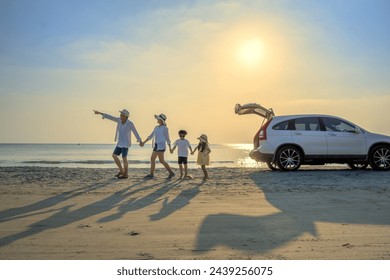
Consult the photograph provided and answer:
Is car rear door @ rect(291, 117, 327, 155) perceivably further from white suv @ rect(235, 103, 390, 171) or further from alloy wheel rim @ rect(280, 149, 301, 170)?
alloy wheel rim @ rect(280, 149, 301, 170)

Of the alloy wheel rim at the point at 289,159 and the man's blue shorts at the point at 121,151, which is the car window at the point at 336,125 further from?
the man's blue shorts at the point at 121,151

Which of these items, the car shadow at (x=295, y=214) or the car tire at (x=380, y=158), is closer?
the car shadow at (x=295, y=214)

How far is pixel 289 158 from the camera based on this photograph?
1233 centimetres

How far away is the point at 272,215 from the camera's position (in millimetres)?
5906

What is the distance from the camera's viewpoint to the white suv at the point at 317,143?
12.3m

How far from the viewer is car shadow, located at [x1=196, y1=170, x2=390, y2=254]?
4.51m

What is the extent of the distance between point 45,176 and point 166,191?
4.22 m

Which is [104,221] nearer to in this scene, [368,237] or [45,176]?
[368,237]

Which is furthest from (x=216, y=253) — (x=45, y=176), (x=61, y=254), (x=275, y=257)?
(x=45, y=176)

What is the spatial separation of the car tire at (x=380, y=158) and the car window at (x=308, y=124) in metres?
1.83

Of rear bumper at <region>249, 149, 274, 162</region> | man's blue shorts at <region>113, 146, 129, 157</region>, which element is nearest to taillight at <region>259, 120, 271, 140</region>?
rear bumper at <region>249, 149, 274, 162</region>

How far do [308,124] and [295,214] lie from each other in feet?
23.2

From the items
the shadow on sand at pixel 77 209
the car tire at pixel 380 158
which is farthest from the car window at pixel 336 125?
the shadow on sand at pixel 77 209

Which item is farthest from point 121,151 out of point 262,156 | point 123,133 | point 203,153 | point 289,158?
point 289,158
